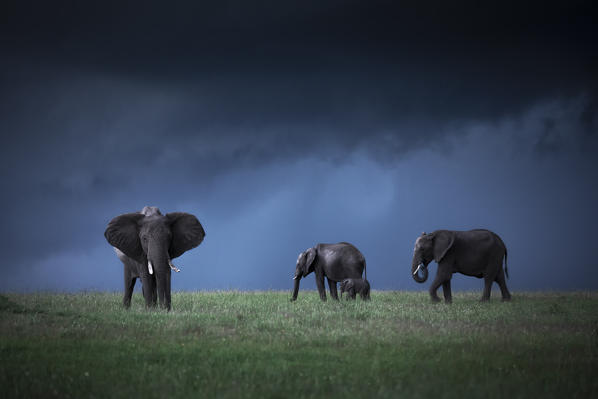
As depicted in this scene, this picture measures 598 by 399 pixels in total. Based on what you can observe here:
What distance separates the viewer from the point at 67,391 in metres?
10.6

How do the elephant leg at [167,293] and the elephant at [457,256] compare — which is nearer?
the elephant leg at [167,293]

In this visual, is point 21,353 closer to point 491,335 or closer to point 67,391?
point 67,391

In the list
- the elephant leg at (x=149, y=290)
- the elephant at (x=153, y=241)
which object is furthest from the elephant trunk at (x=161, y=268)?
the elephant leg at (x=149, y=290)

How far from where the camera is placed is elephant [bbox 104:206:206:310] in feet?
71.9

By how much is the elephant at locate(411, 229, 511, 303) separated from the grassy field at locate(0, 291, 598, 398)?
6.32 m

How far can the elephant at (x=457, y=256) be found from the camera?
27562 millimetres

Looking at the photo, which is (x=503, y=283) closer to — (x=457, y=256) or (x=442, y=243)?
(x=457, y=256)

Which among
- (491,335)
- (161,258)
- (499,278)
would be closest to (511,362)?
(491,335)

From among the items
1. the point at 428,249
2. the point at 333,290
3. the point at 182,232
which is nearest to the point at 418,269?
the point at 428,249

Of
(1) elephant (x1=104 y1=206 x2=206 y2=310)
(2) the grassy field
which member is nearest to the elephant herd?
(1) elephant (x1=104 y1=206 x2=206 y2=310)

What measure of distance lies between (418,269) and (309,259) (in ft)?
16.4

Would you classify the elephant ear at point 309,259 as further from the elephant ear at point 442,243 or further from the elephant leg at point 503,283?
the elephant leg at point 503,283

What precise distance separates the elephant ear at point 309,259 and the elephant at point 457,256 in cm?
459

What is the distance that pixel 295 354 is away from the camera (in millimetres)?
13250
